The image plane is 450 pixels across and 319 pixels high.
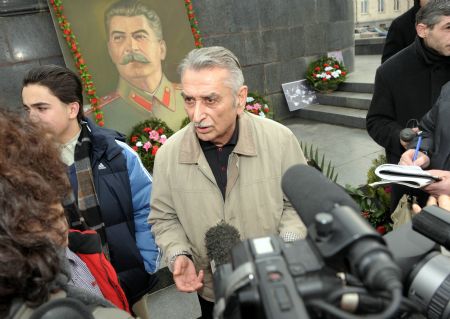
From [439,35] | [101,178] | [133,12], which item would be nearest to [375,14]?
[133,12]

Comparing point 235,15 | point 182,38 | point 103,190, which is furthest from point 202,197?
point 235,15

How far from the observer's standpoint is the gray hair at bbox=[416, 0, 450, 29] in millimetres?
2107

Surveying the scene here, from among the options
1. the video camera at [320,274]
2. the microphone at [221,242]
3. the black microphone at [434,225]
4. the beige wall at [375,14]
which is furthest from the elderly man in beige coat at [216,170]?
the beige wall at [375,14]

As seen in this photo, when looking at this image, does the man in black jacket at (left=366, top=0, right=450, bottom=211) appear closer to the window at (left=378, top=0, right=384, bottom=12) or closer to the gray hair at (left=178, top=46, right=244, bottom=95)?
the gray hair at (left=178, top=46, right=244, bottom=95)

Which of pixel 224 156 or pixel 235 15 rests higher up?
pixel 235 15

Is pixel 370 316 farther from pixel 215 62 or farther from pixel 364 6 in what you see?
pixel 364 6

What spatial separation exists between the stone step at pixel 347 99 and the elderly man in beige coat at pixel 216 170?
550 centimetres

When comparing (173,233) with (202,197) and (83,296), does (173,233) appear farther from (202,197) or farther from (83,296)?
(83,296)

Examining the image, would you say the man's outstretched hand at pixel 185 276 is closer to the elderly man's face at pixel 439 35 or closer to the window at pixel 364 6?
the elderly man's face at pixel 439 35

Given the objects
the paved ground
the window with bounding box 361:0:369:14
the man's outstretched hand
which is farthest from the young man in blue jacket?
the window with bounding box 361:0:369:14

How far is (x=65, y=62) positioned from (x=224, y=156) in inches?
150

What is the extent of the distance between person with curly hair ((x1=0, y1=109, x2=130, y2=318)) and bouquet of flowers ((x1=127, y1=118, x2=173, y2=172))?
157 inches

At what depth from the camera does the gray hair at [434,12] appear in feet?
6.91

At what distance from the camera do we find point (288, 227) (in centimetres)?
171
